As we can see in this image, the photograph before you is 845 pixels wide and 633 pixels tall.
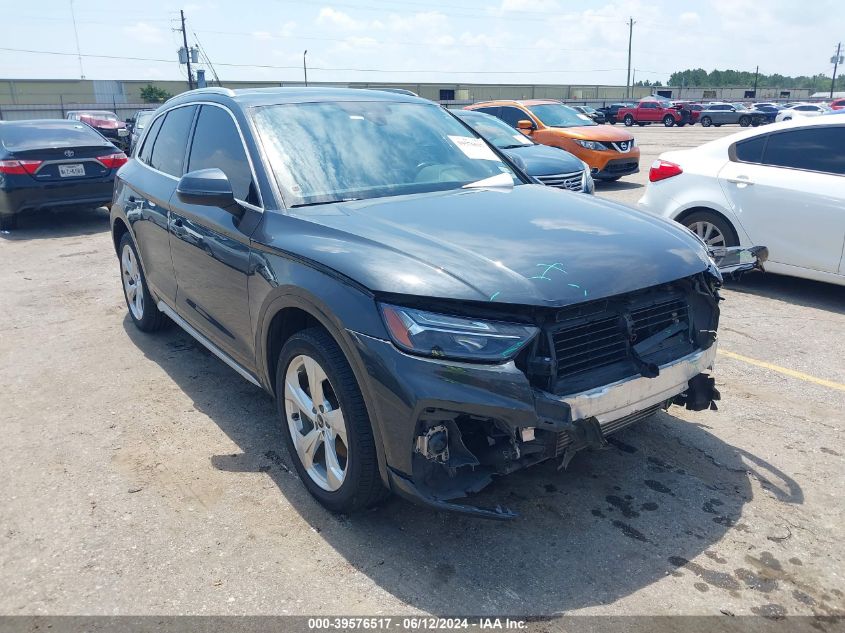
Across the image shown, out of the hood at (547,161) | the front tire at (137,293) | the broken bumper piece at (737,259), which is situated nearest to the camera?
the broken bumper piece at (737,259)

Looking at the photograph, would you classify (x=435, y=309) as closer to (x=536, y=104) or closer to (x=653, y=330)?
(x=653, y=330)

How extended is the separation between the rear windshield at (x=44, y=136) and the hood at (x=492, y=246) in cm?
906

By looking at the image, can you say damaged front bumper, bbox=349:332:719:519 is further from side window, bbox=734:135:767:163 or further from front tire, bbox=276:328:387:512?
side window, bbox=734:135:767:163

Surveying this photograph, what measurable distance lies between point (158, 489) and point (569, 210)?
8.16 feet

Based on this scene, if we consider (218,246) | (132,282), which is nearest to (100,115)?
(132,282)

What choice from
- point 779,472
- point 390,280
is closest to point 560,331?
point 390,280

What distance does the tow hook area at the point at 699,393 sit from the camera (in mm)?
3154

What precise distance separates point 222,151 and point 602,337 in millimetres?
2432

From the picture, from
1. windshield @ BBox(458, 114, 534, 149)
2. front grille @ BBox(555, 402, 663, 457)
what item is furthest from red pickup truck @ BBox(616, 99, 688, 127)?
front grille @ BBox(555, 402, 663, 457)

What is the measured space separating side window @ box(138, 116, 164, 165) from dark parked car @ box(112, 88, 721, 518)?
1.11 m

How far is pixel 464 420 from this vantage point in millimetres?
2693

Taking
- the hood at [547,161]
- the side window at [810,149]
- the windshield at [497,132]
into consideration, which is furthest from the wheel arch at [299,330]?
the windshield at [497,132]

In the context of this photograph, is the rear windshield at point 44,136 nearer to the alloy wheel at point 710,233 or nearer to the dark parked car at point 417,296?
the dark parked car at point 417,296

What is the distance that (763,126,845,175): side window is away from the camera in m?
6.01
